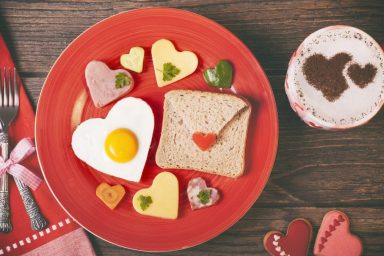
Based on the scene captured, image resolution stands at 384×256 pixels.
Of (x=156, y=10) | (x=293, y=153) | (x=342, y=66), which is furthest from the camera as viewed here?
(x=293, y=153)

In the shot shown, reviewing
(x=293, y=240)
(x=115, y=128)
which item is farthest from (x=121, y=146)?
(x=293, y=240)

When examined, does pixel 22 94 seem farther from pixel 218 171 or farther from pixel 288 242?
pixel 288 242

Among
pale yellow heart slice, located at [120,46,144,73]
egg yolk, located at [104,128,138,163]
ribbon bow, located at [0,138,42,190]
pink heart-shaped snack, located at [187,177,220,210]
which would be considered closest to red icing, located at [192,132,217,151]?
pink heart-shaped snack, located at [187,177,220,210]

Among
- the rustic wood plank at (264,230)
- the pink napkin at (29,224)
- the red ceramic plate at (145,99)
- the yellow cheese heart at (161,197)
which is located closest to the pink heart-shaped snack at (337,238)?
the rustic wood plank at (264,230)

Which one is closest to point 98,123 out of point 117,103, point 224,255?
point 117,103

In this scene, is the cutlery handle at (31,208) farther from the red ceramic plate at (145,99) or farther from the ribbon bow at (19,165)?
the red ceramic plate at (145,99)

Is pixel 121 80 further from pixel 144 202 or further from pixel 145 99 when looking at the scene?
pixel 144 202
